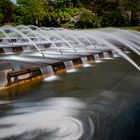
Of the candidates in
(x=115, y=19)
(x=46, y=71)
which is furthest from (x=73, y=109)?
(x=115, y=19)

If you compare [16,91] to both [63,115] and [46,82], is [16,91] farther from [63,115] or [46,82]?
[63,115]

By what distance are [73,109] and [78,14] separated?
4612 cm

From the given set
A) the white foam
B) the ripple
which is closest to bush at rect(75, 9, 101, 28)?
the white foam

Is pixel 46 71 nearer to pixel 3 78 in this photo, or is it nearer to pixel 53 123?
pixel 3 78

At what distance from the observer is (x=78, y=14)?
174 feet

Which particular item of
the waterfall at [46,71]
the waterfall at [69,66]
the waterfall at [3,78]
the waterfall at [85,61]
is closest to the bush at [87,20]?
the waterfall at [85,61]

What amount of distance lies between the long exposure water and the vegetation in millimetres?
39340

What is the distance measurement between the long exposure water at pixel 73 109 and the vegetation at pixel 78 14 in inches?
1549

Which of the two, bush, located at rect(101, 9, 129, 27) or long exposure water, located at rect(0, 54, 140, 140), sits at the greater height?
long exposure water, located at rect(0, 54, 140, 140)

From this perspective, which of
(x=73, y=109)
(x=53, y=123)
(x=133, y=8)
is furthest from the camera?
(x=133, y=8)

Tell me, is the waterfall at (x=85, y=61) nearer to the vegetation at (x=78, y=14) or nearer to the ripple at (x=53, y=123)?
the ripple at (x=53, y=123)

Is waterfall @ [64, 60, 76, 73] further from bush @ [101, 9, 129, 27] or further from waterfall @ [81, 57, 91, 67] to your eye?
bush @ [101, 9, 129, 27]

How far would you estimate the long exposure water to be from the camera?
6.62 metres

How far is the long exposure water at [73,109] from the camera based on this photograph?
662 centimetres
